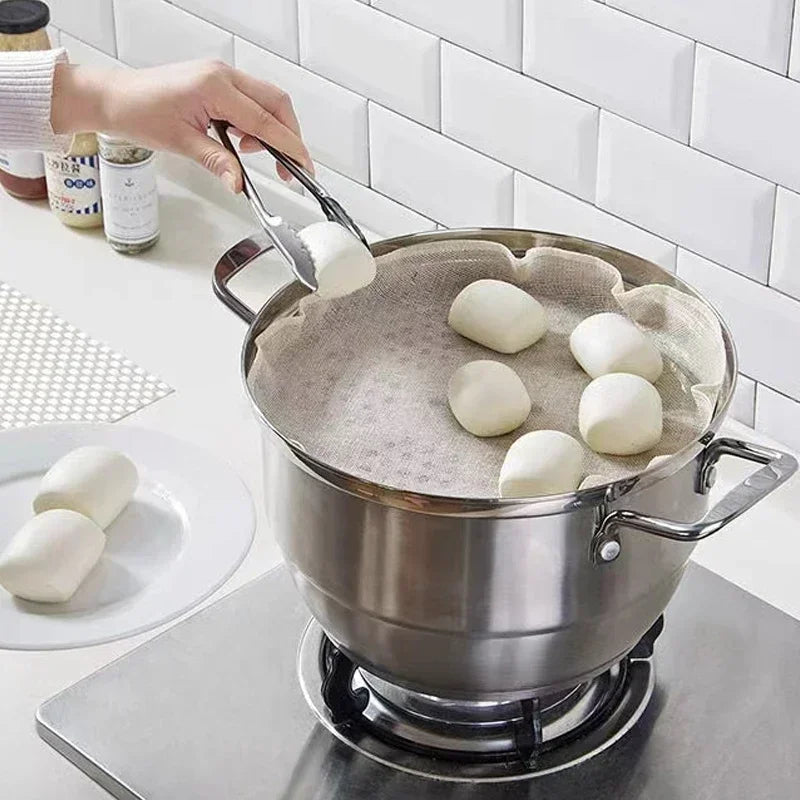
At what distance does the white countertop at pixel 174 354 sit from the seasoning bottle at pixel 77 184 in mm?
17

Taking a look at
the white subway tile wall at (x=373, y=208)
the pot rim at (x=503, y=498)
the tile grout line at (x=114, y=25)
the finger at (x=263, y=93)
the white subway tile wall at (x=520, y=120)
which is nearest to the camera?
the pot rim at (x=503, y=498)

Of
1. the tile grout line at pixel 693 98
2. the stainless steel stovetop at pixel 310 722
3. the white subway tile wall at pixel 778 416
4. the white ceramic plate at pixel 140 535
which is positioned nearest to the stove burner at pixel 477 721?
the stainless steel stovetop at pixel 310 722

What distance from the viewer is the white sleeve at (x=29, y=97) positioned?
3.82 ft

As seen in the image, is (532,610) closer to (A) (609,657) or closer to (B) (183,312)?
(A) (609,657)

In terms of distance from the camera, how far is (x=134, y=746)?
897 mm

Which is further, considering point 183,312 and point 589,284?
point 183,312

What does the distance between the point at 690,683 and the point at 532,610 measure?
218mm

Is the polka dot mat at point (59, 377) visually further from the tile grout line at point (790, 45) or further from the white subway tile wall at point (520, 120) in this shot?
the tile grout line at point (790, 45)

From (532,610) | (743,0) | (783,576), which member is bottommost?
(783,576)

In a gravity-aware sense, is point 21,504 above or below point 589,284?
below

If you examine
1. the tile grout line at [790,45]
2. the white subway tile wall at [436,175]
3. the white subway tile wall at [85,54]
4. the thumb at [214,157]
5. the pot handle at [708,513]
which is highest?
the tile grout line at [790,45]

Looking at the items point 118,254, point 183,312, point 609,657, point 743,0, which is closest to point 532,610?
point 609,657

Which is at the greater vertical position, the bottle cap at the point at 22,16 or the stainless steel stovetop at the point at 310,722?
the bottle cap at the point at 22,16

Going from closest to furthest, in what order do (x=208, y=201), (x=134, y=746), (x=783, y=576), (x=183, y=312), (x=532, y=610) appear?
1. (x=532, y=610)
2. (x=134, y=746)
3. (x=783, y=576)
4. (x=183, y=312)
5. (x=208, y=201)
